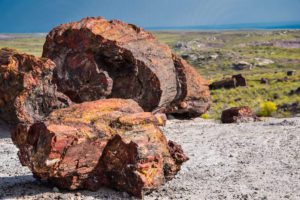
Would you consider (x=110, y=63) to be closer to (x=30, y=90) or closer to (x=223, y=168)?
(x=30, y=90)

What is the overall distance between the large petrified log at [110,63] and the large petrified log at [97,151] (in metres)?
10.9

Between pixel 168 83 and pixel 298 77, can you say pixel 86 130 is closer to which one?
pixel 168 83

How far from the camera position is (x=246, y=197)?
13.4 metres

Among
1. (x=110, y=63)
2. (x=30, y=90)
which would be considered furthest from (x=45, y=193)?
(x=110, y=63)

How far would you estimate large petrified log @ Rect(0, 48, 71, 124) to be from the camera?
72.4ft

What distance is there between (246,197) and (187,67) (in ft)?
50.6

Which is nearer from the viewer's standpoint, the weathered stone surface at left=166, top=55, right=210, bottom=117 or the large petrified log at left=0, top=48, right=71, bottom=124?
the large petrified log at left=0, top=48, right=71, bottom=124

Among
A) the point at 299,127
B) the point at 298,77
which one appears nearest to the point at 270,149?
the point at 299,127

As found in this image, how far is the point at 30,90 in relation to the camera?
22078 millimetres

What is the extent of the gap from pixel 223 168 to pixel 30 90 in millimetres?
10129

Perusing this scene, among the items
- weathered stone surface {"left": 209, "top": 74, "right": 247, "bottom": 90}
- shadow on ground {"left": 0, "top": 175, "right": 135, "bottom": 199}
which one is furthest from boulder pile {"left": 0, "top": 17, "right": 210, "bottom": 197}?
weathered stone surface {"left": 209, "top": 74, "right": 247, "bottom": 90}

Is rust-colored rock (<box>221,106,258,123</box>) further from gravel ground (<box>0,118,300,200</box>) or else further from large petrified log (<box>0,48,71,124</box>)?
large petrified log (<box>0,48,71,124</box>)

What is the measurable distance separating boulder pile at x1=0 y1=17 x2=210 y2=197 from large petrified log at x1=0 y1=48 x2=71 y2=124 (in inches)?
1.8

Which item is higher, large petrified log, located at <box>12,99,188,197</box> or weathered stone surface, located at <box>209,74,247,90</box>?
large petrified log, located at <box>12,99,188,197</box>
